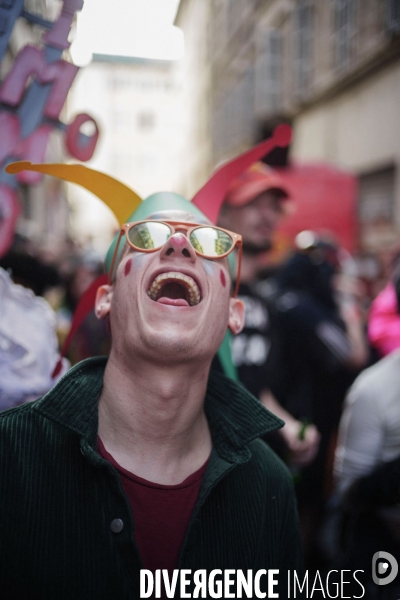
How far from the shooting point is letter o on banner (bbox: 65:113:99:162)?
6.26 feet

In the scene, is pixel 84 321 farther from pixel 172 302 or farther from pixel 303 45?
pixel 172 302

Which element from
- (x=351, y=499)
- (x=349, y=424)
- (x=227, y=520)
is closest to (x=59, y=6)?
(x=227, y=520)

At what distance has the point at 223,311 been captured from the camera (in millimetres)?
1394

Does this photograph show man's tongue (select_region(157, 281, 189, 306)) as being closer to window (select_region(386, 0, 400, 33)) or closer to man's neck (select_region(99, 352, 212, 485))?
man's neck (select_region(99, 352, 212, 485))

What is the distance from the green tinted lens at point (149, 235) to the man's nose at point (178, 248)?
0.10ft

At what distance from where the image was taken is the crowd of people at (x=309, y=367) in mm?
1726

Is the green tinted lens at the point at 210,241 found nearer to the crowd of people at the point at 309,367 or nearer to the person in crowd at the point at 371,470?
the crowd of people at the point at 309,367

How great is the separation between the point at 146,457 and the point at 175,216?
64 cm

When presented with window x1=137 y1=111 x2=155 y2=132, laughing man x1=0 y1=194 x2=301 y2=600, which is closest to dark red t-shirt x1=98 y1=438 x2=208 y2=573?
laughing man x1=0 y1=194 x2=301 y2=600

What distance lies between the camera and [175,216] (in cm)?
145

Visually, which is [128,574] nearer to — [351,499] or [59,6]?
[351,499]

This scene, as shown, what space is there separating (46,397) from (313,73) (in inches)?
92.3

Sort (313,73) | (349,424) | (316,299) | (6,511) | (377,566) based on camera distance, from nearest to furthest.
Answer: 1. (6,511)
2. (377,566)
3. (349,424)
4. (313,73)
5. (316,299)

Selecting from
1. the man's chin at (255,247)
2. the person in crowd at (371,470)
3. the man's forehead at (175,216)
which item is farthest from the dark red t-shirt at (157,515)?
the man's chin at (255,247)
